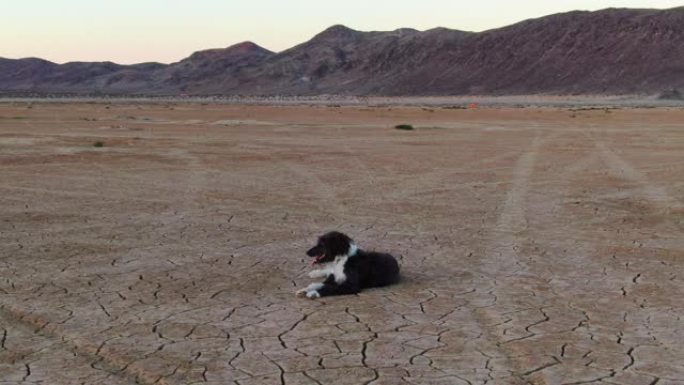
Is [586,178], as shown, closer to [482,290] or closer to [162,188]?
[162,188]

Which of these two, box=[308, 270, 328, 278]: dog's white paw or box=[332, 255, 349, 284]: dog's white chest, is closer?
box=[332, 255, 349, 284]: dog's white chest

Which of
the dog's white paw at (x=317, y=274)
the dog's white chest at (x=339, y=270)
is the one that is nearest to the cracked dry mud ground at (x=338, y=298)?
the dog's white paw at (x=317, y=274)

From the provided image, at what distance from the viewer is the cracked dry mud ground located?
5.49 m

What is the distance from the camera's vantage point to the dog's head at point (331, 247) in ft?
23.2

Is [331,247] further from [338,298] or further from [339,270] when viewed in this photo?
[338,298]

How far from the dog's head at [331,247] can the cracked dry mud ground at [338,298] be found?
0.44 meters

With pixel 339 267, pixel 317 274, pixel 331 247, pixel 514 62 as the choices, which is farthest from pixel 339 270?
pixel 514 62

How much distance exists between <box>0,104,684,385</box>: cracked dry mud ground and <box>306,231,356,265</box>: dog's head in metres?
0.44

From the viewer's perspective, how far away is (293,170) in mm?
17406

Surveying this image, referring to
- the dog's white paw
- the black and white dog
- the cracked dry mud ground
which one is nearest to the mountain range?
the cracked dry mud ground

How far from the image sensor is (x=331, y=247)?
7.09 metres

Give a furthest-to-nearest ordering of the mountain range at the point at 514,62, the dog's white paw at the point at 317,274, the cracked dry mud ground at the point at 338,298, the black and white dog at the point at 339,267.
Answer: the mountain range at the point at 514,62
the dog's white paw at the point at 317,274
the black and white dog at the point at 339,267
the cracked dry mud ground at the point at 338,298

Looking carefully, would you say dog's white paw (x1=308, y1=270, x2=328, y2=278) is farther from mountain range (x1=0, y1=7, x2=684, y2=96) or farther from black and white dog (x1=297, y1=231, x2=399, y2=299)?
mountain range (x1=0, y1=7, x2=684, y2=96)

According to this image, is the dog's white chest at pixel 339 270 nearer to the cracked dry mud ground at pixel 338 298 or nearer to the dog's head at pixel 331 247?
the dog's head at pixel 331 247
